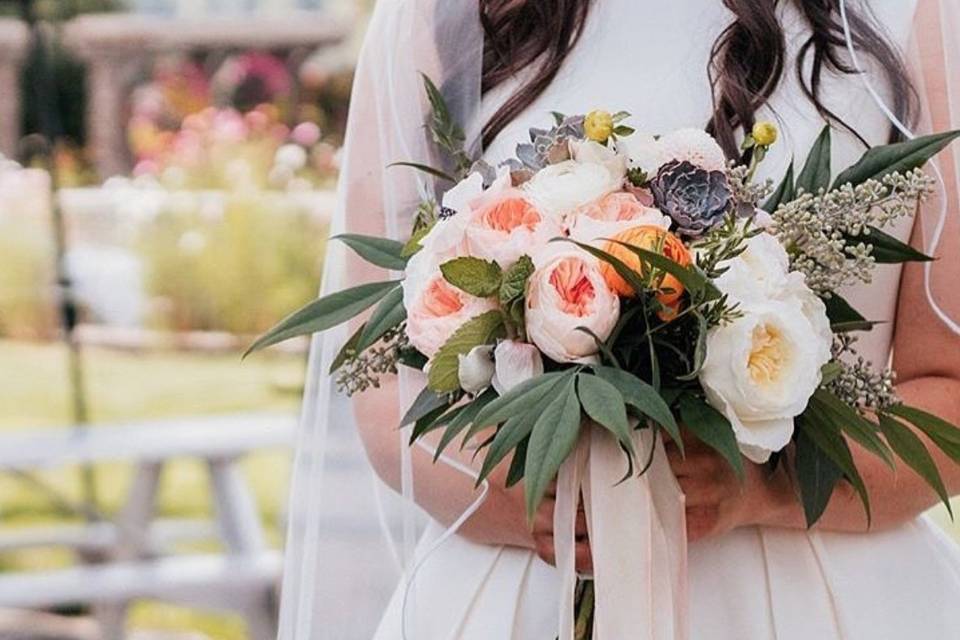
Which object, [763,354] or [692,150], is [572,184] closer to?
[692,150]

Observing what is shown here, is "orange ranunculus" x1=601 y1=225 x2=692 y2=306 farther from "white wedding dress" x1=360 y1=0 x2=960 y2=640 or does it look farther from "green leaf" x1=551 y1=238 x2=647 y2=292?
"white wedding dress" x1=360 y1=0 x2=960 y2=640

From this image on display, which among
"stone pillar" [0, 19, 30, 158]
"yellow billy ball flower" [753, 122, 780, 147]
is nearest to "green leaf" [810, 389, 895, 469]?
"yellow billy ball flower" [753, 122, 780, 147]

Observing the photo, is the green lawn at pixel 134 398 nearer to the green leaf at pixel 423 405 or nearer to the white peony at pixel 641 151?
the green leaf at pixel 423 405

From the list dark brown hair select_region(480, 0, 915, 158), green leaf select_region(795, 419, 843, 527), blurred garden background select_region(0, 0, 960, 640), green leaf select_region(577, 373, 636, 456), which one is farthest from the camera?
blurred garden background select_region(0, 0, 960, 640)

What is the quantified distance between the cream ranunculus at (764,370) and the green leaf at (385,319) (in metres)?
0.30

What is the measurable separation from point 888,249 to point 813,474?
21 centimetres

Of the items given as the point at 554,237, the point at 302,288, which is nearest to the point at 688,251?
the point at 554,237

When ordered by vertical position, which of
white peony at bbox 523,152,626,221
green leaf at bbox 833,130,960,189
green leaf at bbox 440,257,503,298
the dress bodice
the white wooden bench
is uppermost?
the dress bodice

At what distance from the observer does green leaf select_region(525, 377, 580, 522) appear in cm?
137

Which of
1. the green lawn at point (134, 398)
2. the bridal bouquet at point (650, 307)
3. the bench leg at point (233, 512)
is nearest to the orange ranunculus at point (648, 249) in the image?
the bridal bouquet at point (650, 307)

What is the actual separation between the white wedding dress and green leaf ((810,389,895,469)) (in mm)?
267

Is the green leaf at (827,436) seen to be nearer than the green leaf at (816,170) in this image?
Yes

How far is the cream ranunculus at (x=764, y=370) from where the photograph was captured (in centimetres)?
140

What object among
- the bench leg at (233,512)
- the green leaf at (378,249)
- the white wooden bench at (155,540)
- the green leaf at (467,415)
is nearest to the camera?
the green leaf at (467,415)
